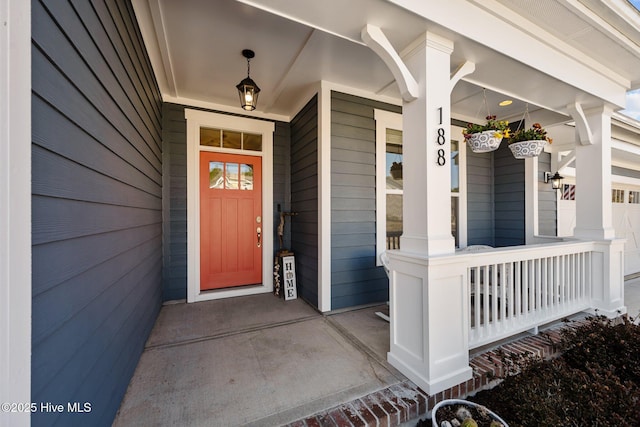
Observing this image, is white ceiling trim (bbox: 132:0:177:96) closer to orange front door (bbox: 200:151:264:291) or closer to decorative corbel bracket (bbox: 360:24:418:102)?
orange front door (bbox: 200:151:264:291)

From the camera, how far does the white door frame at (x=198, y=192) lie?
10.9 feet

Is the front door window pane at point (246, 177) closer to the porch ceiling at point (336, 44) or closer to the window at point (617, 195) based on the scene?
the porch ceiling at point (336, 44)

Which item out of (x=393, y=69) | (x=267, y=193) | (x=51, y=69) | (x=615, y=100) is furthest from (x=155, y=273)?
(x=615, y=100)

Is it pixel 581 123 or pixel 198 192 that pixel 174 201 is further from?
pixel 581 123

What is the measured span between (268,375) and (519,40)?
308cm

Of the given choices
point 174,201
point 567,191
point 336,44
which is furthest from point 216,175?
point 567,191

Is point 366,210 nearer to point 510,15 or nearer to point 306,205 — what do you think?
point 306,205

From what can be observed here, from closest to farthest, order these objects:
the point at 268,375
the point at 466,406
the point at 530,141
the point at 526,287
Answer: the point at 466,406
the point at 268,375
the point at 526,287
the point at 530,141

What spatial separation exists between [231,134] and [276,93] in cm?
91

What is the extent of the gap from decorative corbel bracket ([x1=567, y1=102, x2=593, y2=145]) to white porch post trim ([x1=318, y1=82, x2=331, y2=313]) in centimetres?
258

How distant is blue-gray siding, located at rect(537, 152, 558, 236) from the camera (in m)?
4.02

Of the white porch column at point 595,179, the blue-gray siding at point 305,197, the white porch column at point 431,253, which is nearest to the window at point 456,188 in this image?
the white porch column at point 595,179

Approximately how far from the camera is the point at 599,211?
2.76m

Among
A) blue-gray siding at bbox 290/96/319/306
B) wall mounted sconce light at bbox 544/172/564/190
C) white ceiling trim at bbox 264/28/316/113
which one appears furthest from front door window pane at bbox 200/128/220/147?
wall mounted sconce light at bbox 544/172/564/190
